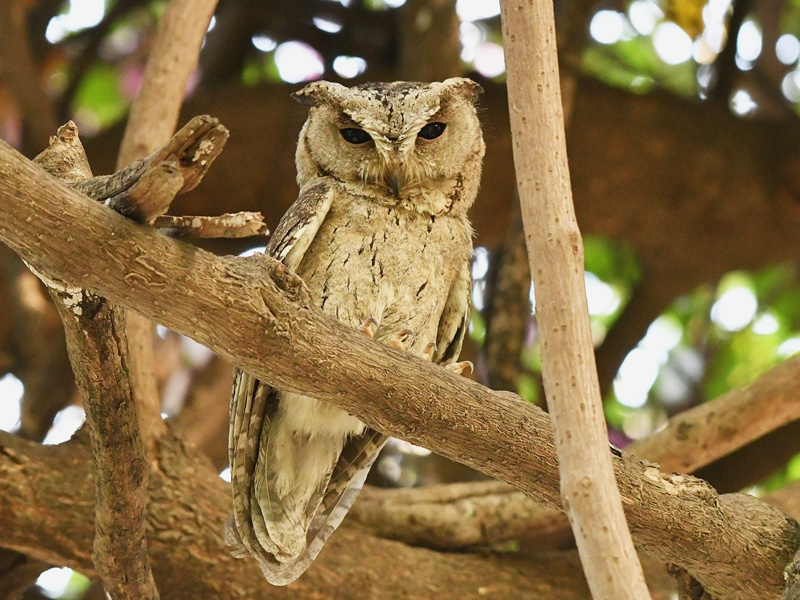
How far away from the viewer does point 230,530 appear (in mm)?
2465

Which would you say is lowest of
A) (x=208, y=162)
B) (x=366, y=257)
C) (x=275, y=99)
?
(x=208, y=162)

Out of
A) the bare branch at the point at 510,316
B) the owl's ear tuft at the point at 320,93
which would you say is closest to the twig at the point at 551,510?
the bare branch at the point at 510,316

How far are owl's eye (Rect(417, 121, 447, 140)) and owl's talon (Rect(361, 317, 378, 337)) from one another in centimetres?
52

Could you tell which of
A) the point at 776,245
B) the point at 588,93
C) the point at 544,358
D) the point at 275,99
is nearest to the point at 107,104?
the point at 275,99

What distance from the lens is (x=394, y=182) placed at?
259cm

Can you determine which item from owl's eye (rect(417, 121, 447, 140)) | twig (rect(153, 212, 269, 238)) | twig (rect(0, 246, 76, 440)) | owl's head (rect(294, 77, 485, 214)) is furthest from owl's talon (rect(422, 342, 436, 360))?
twig (rect(0, 246, 76, 440))

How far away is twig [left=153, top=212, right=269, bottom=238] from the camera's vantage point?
1.47 metres

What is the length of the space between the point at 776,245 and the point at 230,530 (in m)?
2.85

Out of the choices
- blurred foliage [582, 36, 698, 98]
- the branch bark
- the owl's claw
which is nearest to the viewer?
the branch bark

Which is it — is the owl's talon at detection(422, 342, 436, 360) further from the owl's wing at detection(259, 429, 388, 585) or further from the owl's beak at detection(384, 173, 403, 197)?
the owl's beak at detection(384, 173, 403, 197)

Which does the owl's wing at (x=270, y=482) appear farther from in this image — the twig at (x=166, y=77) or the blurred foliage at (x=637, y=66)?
the blurred foliage at (x=637, y=66)

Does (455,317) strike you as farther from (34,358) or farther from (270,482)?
(34,358)

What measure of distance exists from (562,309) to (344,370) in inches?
22.5

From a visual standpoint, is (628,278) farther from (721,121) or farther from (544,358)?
(544,358)
